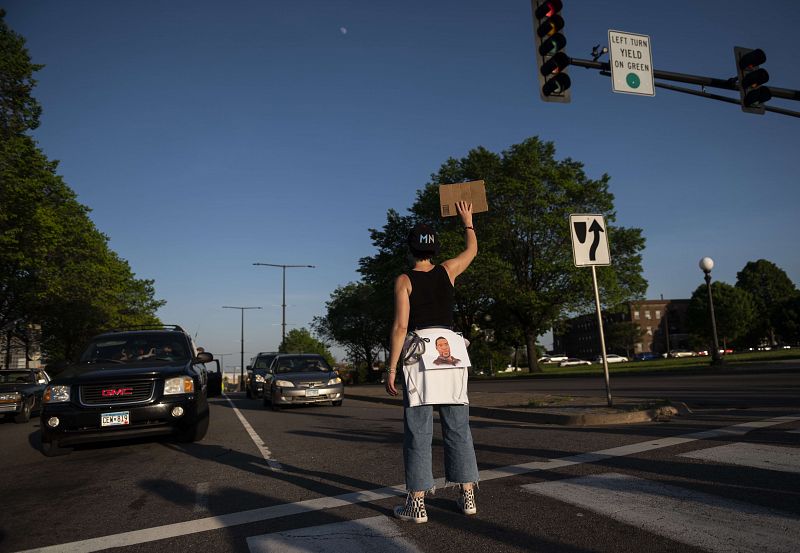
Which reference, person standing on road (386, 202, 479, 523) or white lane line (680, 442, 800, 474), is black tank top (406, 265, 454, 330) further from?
white lane line (680, 442, 800, 474)

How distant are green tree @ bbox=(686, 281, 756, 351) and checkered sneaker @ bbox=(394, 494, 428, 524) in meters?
71.8

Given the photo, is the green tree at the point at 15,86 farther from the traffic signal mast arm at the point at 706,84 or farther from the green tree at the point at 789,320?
the green tree at the point at 789,320

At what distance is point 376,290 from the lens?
38125mm

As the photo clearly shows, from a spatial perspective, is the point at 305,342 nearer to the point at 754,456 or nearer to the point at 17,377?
the point at 17,377

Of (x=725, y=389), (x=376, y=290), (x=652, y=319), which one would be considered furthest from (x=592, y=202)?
(x=652, y=319)

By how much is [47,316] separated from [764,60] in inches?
1422

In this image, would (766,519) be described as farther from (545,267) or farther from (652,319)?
(652,319)

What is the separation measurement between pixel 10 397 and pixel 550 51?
15.8 meters

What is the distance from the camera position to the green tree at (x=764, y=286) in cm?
7869

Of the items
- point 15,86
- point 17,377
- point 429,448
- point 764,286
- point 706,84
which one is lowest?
point 429,448

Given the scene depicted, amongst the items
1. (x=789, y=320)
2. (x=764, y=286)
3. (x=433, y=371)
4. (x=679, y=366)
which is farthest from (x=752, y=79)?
(x=764, y=286)

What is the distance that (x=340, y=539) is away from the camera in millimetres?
3396

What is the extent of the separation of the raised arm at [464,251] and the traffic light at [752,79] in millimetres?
9460

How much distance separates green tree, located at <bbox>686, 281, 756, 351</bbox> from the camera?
6769cm
